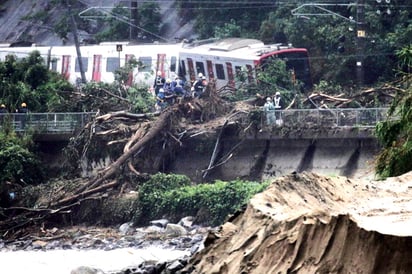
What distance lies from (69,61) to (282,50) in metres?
13.2

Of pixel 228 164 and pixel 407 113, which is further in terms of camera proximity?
pixel 228 164

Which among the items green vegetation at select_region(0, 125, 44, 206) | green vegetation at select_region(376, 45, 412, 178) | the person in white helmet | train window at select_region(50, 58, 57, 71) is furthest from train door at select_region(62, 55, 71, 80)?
green vegetation at select_region(376, 45, 412, 178)

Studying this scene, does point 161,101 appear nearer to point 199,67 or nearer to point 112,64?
point 199,67

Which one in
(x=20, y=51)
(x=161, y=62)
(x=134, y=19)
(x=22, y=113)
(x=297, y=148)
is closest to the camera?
(x=297, y=148)

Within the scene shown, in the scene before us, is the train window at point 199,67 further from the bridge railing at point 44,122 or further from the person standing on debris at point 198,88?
the bridge railing at point 44,122

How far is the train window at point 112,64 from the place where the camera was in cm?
6575

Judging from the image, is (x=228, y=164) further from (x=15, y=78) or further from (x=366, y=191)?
(x=366, y=191)

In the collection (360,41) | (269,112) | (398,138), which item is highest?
(398,138)

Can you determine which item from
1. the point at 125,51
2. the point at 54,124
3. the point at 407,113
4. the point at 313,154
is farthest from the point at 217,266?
the point at 125,51

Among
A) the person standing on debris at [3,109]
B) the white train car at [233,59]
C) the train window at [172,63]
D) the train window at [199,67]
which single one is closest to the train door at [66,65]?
the train window at [172,63]

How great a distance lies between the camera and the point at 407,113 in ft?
80.0

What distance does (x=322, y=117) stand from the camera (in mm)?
48969

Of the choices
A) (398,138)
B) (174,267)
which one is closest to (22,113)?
(398,138)

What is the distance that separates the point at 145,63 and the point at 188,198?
1678 centimetres
